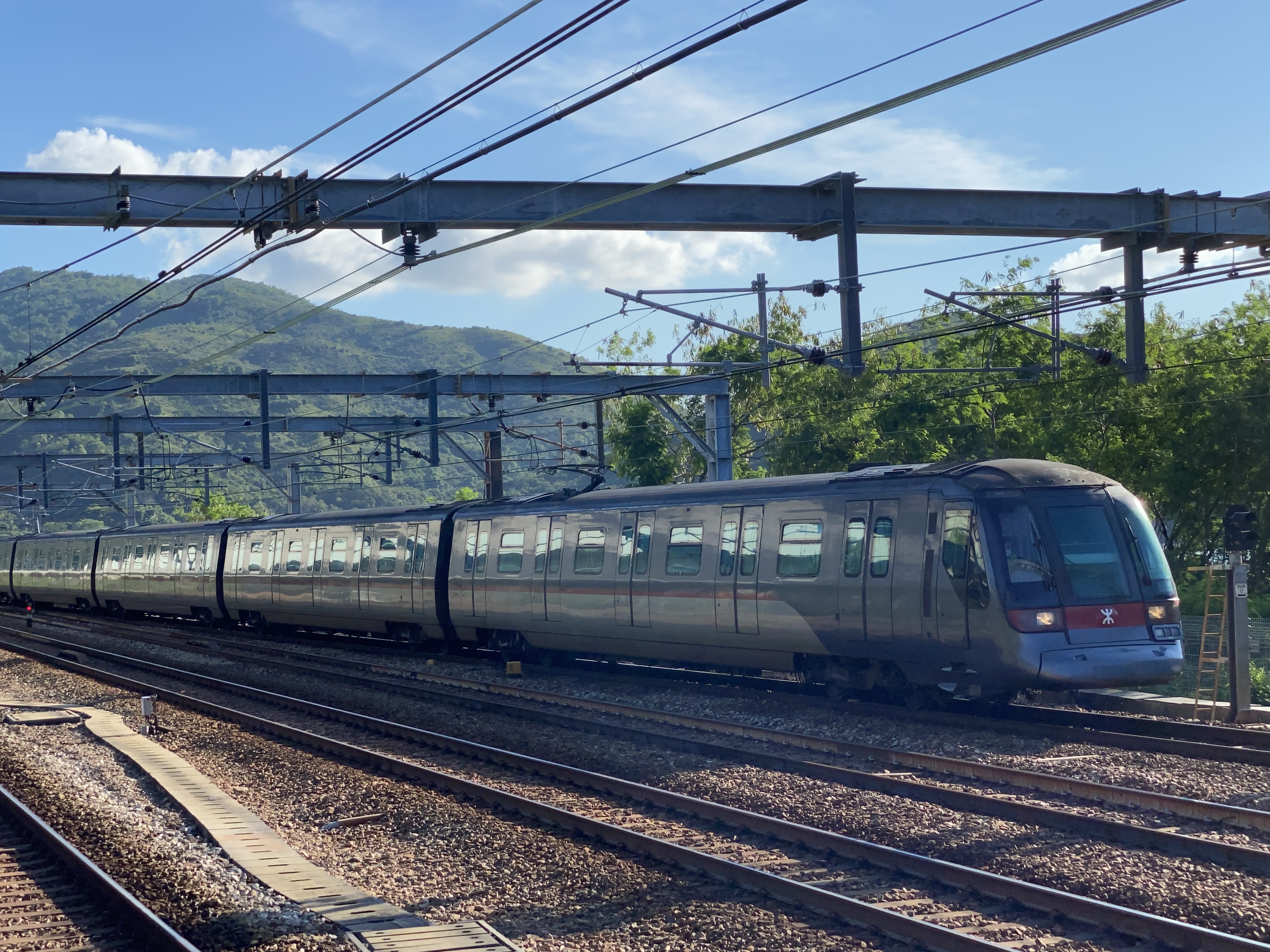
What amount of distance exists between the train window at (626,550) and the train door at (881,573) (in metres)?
4.65

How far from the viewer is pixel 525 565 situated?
70.4ft

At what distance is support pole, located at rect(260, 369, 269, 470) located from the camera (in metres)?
31.5

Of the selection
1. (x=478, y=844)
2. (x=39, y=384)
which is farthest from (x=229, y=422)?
(x=478, y=844)

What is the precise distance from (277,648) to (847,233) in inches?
719

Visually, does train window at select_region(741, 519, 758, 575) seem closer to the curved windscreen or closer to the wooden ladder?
the curved windscreen

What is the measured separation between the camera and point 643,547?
1872cm

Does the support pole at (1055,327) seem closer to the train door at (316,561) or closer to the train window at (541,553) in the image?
the train window at (541,553)

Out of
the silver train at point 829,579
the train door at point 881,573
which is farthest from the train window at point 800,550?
the train door at point 881,573

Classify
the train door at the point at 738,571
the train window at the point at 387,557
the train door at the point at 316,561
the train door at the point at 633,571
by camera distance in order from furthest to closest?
the train door at the point at 316,561
the train window at the point at 387,557
the train door at the point at 633,571
the train door at the point at 738,571

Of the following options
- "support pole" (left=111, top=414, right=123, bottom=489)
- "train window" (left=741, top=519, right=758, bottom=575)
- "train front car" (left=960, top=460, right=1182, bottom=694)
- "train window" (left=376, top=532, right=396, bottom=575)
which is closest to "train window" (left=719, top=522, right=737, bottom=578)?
"train window" (left=741, top=519, right=758, bottom=575)

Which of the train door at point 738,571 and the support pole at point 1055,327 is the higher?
the support pole at point 1055,327

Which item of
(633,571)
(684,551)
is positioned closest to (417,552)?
(633,571)

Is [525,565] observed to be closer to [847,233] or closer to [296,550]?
[847,233]

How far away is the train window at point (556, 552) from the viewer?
20.5 metres
